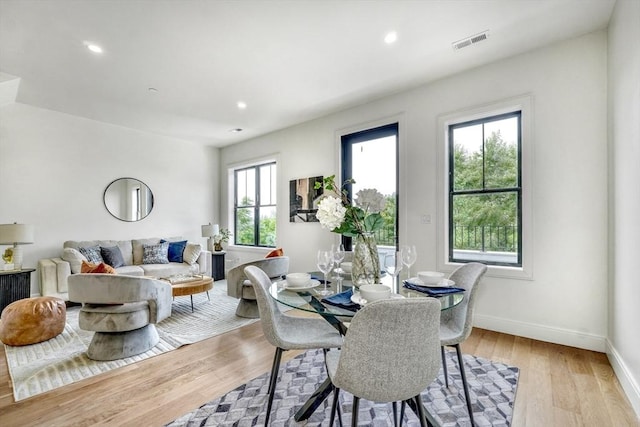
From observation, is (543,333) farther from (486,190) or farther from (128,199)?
(128,199)

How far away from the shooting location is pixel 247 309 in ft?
11.9

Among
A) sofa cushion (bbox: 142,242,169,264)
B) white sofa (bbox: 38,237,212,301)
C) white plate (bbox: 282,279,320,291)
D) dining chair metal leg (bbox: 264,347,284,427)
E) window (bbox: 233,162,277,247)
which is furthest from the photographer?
window (bbox: 233,162,277,247)

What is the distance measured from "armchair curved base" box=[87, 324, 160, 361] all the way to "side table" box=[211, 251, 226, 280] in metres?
3.04

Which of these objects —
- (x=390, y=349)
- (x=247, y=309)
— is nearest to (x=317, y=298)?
(x=390, y=349)

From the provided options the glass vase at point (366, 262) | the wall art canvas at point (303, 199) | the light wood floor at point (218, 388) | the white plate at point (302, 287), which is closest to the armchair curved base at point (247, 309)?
the light wood floor at point (218, 388)

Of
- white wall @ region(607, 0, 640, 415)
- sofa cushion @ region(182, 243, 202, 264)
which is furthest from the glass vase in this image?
sofa cushion @ region(182, 243, 202, 264)

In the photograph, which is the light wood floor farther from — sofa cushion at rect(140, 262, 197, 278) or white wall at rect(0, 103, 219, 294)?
white wall at rect(0, 103, 219, 294)

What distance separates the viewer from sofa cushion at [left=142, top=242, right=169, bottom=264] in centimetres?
501

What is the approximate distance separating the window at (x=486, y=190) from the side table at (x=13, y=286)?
17.2 ft

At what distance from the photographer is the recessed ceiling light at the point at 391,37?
2.66 metres

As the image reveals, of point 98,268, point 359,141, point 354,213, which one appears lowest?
point 98,268

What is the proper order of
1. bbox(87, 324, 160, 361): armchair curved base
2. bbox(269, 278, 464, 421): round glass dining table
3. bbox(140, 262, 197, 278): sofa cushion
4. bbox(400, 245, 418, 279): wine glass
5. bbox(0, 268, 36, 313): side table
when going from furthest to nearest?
bbox(140, 262, 197, 278): sofa cushion
bbox(0, 268, 36, 313): side table
bbox(87, 324, 160, 361): armchair curved base
bbox(400, 245, 418, 279): wine glass
bbox(269, 278, 464, 421): round glass dining table

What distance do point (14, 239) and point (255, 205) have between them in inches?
139

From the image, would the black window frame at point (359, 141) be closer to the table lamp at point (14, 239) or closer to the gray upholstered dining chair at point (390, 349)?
the gray upholstered dining chair at point (390, 349)
